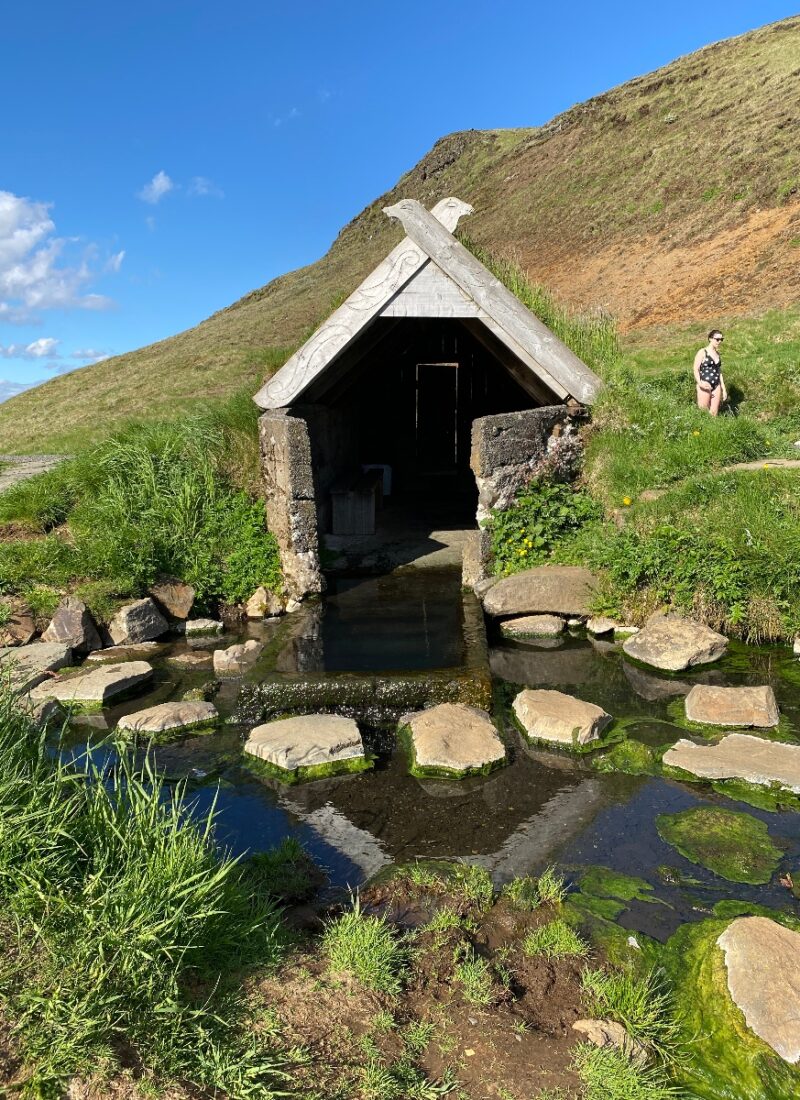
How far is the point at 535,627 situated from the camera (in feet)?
22.4

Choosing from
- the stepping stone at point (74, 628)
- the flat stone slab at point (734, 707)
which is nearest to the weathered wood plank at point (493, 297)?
the flat stone slab at point (734, 707)

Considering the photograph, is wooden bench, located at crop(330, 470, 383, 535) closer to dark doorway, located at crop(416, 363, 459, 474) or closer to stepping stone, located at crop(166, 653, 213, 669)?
stepping stone, located at crop(166, 653, 213, 669)

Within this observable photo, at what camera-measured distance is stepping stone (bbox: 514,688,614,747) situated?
15.9 ft

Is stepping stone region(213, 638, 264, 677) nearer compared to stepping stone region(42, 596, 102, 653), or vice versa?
stepping stone region(213, 638, 264, 677)

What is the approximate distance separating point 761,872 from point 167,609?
537 cm

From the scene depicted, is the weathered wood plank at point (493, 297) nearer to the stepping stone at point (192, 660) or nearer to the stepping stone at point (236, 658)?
the stepping stone at point (236, 658)

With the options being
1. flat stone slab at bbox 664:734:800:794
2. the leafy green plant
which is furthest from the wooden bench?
flat stone slab at bbox 664:734:800:794

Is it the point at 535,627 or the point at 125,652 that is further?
the point at 535,627

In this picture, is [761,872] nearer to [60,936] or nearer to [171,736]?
[60,936]

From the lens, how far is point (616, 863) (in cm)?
367

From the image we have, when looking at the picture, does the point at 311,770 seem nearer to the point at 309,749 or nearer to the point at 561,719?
the point at 309,749

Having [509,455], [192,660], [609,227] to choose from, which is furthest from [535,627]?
[609,227]

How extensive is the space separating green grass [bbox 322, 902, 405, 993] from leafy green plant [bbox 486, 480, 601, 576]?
187 inches

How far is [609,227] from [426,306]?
24432 millimetres
